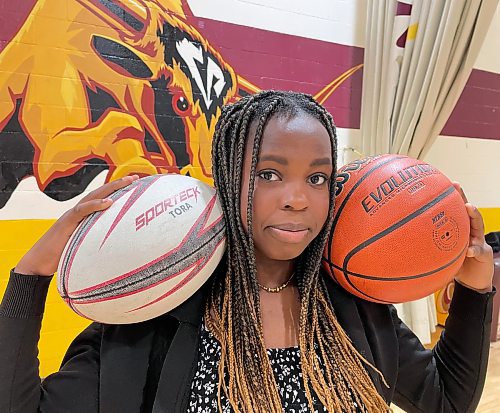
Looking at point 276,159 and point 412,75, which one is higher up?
point 276,159

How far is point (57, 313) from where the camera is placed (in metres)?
2.30

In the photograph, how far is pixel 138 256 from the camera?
80cm

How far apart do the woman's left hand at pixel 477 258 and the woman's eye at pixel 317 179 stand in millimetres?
300

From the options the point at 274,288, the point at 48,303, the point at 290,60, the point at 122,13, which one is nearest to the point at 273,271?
the point at 274,288

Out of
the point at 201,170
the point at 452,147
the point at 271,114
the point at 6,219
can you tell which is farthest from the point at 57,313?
the point at 452,147

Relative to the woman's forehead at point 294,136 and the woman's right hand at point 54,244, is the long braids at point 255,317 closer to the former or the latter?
the woman's forehead at point 294,136

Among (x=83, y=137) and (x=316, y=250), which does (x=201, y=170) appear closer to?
(x=83, y=137)

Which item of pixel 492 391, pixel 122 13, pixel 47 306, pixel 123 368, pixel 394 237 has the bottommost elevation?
pixel 492 391

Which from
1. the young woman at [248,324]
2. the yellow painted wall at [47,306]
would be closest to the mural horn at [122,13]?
the yellow painted wall at [47,306]

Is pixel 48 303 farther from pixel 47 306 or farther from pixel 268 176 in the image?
pixel 268 176

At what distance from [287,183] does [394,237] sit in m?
0.24

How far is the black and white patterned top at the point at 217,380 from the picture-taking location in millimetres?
845

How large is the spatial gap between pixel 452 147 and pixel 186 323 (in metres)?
3.22

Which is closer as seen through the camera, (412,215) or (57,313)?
(412,215)
